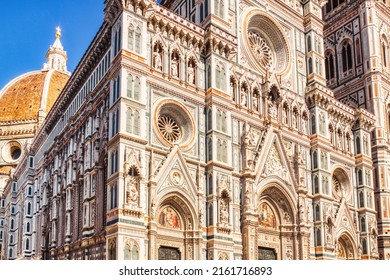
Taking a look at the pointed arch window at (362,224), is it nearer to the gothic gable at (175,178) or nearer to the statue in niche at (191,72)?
the gothic gable at (175,178)

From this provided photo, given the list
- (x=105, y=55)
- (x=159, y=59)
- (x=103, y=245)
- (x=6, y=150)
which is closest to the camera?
(x=103, y=245)

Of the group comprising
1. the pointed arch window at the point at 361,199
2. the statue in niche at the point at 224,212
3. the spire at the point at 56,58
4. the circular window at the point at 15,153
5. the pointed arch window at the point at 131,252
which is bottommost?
the pointed arch window at the point at 131,252

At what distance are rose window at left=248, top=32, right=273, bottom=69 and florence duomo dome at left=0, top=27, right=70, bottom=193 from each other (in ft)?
129

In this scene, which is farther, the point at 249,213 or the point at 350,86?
the point at 350,86

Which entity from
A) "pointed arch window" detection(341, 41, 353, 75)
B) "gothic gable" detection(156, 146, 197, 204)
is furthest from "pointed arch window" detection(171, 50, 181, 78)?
"pointed arch window" detection(341, 41, 353, 75)

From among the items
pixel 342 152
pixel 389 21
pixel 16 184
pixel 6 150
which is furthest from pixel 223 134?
pixel 6 150

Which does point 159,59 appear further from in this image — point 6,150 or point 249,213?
point 6,150

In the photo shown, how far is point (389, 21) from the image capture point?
48.3 metres

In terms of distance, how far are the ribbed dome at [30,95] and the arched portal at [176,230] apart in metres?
50.6

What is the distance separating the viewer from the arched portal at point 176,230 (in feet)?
87.0

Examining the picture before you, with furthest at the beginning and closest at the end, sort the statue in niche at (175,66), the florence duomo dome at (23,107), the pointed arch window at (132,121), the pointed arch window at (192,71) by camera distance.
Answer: the florence duomo dome at (23,107) → the pointed arch window at (192,71) → the statue in niche at (175,66) → the pointed arch window at (132,121)

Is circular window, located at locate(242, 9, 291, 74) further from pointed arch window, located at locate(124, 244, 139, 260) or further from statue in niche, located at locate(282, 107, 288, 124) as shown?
pointed arch window, located at locate(124, 244, 139, 260)

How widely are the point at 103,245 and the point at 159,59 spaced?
971 cm

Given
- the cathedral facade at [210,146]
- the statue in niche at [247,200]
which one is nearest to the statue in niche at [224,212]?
the cathedral facade at [210,146]
